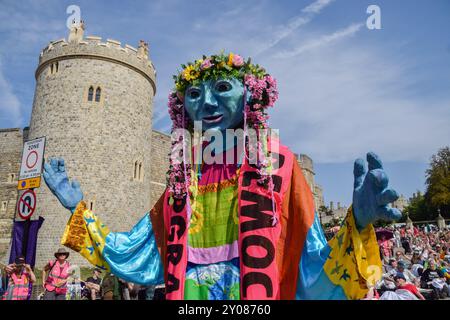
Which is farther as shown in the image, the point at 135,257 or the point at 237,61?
the point at 135,257

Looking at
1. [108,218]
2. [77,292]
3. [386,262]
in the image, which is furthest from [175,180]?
[108,218]

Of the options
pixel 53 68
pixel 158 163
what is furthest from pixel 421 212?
pixel 53 68

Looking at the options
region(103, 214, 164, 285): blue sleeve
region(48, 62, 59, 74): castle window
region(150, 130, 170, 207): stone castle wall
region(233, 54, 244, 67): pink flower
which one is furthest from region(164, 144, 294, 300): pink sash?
region(150, 130, 170, 207): stone castle wall

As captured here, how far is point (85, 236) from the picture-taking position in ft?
10.7

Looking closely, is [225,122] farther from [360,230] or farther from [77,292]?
[77,292]

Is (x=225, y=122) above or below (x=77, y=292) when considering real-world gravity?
above

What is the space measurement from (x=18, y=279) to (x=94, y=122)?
13.6m

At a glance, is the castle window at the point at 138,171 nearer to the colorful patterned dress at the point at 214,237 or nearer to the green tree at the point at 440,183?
the colorful patterned dress at the point at 214,237

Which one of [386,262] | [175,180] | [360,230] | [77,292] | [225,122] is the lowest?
[77,292]

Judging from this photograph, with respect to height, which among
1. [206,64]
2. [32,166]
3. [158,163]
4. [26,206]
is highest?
[158,163]

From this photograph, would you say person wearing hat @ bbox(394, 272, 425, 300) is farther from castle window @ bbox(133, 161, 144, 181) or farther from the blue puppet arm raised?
castle window @ bbox(133, 161, 144, 181)

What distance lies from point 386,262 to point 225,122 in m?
8.62

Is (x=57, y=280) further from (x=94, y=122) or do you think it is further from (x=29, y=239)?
(x=94, y=122)

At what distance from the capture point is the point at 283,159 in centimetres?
307
